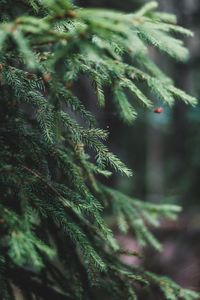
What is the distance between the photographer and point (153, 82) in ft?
5.62

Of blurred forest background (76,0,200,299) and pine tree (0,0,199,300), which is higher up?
blurred forest background (76,0,200,299)

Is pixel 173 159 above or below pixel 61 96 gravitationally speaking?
above

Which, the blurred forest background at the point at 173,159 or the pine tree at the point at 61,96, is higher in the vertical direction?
the blurred forest background at the point at 173,159

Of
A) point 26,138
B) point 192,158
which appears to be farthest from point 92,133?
point 192,158

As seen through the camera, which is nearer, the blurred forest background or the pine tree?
the pine tree

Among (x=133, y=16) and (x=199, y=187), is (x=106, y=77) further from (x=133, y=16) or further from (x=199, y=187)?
(x=199, y=187)

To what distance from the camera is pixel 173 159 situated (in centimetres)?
985

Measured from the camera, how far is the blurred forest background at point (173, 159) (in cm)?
596

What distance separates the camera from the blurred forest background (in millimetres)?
5961

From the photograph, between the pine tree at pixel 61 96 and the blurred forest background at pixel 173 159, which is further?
the blurred forest background at pixel 173 159

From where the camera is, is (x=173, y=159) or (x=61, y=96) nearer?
(x=61, y=96)

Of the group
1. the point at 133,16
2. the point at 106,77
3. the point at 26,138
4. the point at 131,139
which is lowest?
the point at 26,138

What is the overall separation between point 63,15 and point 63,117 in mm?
410

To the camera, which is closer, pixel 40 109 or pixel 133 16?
pixel 133 16
